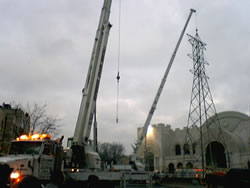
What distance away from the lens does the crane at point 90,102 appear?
12.7 metres

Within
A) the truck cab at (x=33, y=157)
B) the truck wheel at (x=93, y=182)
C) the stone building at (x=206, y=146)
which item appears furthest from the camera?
the stone building at (x=206, y=146)

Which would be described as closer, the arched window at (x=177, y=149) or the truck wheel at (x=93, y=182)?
the truck wheel at (x=93, y=182)

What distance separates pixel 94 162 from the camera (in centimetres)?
1296

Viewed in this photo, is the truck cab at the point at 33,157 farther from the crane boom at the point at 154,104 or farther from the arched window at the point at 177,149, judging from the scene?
the arched window at the point at 177,149

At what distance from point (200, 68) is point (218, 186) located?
65.2ft

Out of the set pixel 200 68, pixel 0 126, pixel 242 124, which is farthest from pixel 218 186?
pixel 242 124

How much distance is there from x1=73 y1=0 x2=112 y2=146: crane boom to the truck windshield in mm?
2747

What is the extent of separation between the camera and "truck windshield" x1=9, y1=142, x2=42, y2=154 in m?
10.1

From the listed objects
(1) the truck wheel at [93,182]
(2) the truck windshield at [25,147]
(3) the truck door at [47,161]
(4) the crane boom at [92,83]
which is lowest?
(1) the truck wheel at [93,182]

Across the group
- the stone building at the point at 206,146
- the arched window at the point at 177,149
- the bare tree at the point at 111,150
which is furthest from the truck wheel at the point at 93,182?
the bare tree at the point at 111,150

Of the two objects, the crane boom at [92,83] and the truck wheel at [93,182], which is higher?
the crane boom at [92,83]

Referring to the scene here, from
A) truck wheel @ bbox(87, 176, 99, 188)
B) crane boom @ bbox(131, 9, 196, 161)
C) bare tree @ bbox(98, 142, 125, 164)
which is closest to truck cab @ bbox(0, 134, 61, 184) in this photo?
truck wheel @ bbox(87, 176, 99, 188)

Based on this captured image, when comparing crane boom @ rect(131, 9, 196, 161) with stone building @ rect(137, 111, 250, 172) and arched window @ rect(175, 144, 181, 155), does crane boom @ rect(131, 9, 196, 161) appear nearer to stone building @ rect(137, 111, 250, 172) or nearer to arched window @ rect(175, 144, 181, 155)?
stone building @ rect(137, 111, 250, 172)

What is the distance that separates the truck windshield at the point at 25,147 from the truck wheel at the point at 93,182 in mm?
2835
